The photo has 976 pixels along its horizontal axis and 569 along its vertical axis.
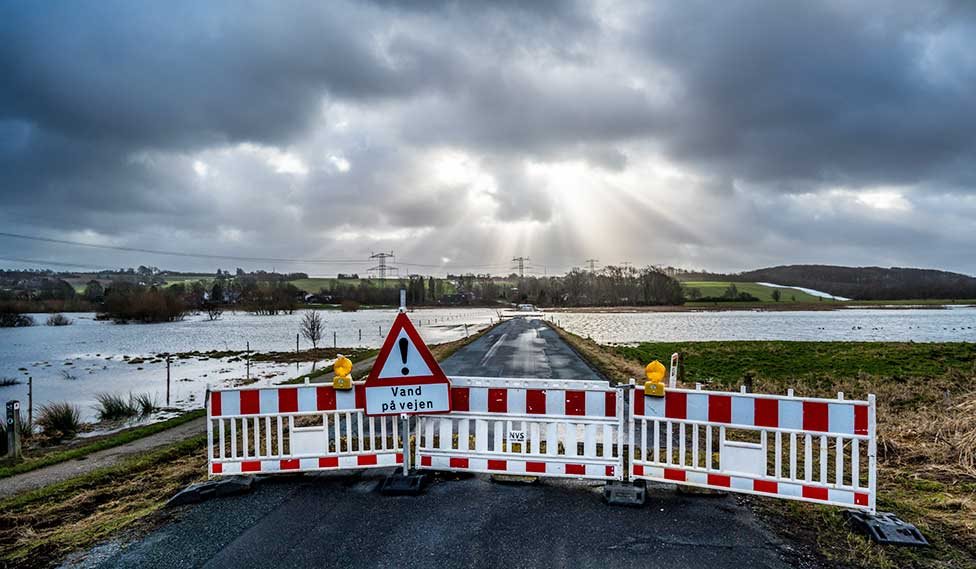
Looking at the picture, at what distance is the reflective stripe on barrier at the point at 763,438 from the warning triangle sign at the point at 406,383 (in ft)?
7.35

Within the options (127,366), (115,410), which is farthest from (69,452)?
(127,366)

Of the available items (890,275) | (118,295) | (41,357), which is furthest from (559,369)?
(890,275)

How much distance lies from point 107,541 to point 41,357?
4372cm

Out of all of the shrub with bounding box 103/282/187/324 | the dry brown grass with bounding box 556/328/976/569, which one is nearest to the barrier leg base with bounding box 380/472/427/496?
Answer: the dry brown grass with bounding box 556/328/976/569

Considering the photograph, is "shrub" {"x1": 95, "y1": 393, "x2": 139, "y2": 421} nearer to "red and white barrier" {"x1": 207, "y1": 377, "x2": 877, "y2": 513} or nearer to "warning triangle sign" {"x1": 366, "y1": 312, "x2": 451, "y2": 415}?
"red and white barrier" {"x1": 207, "y1": 377, "x2": 877, "y2": 513}

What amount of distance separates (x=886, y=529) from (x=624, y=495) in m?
2.24

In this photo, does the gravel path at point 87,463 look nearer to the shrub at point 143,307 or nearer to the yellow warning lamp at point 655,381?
the yellow warning lamp at point 655,381

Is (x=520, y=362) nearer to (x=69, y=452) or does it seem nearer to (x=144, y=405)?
(x=144, y=405)

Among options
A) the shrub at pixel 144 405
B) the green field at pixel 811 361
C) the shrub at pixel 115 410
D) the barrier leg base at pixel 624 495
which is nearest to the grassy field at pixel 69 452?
the shrub at pixel 144 405

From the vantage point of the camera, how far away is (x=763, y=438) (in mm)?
5406

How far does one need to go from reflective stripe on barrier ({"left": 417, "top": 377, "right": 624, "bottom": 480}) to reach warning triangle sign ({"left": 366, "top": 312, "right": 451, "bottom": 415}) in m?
0.23

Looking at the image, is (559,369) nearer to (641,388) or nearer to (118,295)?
(641,388)

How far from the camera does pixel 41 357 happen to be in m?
37.7

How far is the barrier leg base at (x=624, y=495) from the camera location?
17.6ft
